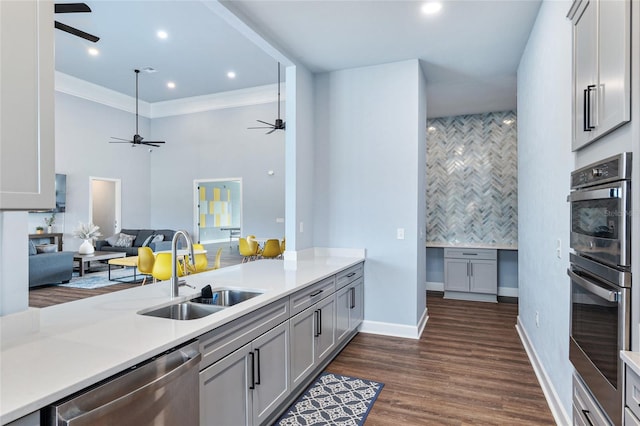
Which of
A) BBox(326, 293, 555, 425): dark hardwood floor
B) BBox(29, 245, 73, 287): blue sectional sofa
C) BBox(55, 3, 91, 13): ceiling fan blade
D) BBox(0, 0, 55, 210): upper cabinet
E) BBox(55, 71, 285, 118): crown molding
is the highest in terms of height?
BBox(55, 71, 285, 118): crown molding

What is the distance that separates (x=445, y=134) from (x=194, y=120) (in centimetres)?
668

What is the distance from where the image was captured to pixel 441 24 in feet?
10.7

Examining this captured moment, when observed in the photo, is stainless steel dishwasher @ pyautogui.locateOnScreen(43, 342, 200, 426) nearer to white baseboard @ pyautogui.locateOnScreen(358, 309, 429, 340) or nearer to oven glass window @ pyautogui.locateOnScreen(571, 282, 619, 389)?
oven glass window @ pyautogui.locateOnScreen(571, 282, 619, 389)

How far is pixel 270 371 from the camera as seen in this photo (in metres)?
2.23

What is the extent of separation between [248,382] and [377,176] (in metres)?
2.78

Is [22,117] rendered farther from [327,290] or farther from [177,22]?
[177,22]

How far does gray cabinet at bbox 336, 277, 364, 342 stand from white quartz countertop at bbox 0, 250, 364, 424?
1146 millimetres

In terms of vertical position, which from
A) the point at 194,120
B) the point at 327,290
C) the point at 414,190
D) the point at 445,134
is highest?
the point at 194,120

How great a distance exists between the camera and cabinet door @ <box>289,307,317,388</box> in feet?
8.34

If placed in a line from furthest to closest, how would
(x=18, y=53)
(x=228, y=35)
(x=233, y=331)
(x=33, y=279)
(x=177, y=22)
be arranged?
(x=33, y=279) → (x=228, y=35) → (x=177, y=22) → (x=233, y=331) → (x=18, y=53)

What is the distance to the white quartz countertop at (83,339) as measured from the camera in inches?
42.4

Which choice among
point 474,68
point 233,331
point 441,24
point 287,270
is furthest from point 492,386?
point 474,68

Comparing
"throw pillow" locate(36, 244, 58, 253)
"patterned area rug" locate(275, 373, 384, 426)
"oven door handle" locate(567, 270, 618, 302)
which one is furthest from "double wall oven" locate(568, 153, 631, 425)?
"throw pillow" locate(36, 244, 58, 253)

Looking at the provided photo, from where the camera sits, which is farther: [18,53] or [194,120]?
[194,120]
